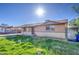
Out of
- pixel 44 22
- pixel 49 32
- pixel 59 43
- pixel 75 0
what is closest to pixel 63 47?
pixel 59 43

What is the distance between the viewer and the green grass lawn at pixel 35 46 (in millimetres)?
2096

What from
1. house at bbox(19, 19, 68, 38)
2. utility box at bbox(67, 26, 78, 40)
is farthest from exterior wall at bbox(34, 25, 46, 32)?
utility box at bbox(67, 26, 78, 40)

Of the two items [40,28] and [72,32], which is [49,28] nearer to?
[40,28]

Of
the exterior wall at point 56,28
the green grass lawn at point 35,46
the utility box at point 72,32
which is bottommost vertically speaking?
the green grass lawn at point 35,46

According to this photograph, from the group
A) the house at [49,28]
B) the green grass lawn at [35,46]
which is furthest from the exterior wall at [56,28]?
the green grass lawn at [35,46]

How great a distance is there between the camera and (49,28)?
212 centimetres

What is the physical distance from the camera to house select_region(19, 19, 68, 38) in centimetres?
210

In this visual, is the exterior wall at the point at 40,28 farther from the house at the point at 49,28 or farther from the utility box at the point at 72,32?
the utility box at the point at 72,32

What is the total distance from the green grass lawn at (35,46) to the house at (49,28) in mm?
62

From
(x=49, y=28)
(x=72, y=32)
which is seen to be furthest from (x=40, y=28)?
(x=72, y=32)

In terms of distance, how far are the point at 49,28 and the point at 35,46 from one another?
0.27 meters

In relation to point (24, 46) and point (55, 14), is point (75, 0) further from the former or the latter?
point (24, 46)

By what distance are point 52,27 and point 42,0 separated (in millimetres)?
348

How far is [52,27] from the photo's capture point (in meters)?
2.12
